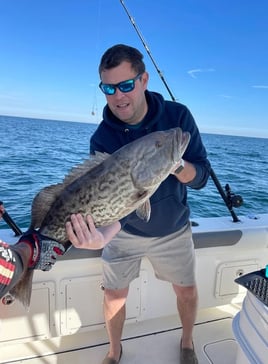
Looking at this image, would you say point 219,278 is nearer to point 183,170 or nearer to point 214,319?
point 214,319

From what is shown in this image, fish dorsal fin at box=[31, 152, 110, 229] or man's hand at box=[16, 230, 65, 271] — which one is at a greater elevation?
fish dorsal fin at box=[31, 152, 110, 229]

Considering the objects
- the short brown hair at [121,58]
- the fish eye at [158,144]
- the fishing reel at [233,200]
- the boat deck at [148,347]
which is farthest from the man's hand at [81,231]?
the fishing reel at [233,200]

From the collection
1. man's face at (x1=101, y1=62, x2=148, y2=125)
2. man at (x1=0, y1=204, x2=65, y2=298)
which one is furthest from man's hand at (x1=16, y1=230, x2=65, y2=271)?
man's face at (x1=101, y1=62, x2=148, y2=125)

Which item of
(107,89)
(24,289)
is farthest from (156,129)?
(24,289)

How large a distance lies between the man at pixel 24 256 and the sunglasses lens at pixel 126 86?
1089mm

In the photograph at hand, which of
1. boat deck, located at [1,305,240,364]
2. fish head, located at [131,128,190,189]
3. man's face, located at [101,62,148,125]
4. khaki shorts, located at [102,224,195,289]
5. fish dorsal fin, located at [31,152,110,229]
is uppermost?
man's face, located at [101,62,148,125]

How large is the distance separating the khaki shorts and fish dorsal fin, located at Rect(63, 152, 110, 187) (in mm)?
708

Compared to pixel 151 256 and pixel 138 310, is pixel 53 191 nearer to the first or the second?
pixel 151 256

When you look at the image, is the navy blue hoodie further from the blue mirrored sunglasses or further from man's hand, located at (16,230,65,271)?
man's hand, located at (16,230,65,271)

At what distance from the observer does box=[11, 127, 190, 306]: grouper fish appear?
184cm

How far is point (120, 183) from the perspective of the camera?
1.85 m

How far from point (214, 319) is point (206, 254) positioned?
76 centimetres

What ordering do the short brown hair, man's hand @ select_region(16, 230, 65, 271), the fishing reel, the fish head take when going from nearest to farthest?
→ man's hand @ select_region(16, 230, 65, 271)
the fish head
the short brown hair
the fishing reel

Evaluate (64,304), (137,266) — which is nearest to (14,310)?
(64,304)
